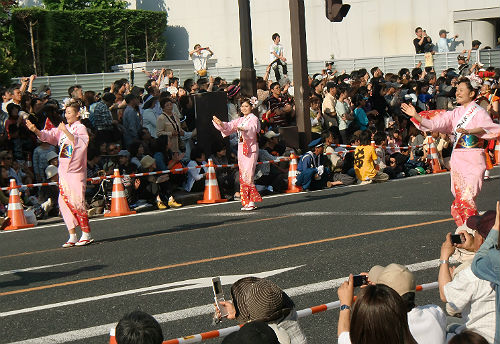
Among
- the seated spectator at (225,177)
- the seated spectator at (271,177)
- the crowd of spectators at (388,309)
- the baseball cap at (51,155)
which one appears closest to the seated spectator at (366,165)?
the seated spectator at (271,177)

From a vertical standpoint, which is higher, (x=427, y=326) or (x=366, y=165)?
(x=427, y=326)

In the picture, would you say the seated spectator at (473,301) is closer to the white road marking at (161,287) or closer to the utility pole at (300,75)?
the white road marking at (161,287)

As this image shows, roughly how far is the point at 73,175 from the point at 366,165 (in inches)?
277

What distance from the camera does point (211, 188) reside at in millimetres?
16594

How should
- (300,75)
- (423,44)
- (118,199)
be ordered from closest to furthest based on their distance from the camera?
(118,199)
(300,75)
(423,44)

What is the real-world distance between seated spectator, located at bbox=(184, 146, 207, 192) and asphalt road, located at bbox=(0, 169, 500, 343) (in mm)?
1210

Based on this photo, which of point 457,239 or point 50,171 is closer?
point 457,239

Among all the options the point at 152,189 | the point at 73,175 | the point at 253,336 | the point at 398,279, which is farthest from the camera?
the point at 152,189

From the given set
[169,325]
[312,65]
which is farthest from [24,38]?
[169,325]

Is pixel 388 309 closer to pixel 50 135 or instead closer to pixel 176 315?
pixel 176 315

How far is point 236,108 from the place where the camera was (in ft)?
63.6

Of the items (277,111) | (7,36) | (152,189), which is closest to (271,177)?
(152,189)

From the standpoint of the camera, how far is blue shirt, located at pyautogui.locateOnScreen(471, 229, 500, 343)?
15.4 ft

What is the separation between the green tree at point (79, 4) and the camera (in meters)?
33.2
